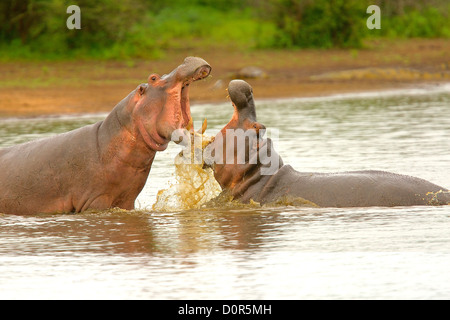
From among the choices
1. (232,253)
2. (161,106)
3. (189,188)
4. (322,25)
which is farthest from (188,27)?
(232,253)

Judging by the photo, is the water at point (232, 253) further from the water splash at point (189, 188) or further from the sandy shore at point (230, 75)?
the sandy shore at point (230, 75)

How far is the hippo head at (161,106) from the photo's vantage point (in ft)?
23.6

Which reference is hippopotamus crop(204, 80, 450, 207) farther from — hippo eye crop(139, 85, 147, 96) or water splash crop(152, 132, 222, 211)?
hippo eye crop(139, 85, 147, 96)

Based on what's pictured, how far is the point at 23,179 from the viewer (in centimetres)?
743

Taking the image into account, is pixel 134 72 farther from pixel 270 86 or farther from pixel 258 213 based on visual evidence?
pixel 258 213

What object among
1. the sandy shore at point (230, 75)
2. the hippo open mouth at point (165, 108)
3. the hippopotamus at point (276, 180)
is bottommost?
the sandy shore at point (230, 75)

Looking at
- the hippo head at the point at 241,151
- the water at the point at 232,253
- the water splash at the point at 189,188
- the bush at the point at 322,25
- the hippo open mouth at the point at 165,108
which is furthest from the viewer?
the bush at the point at 322,25

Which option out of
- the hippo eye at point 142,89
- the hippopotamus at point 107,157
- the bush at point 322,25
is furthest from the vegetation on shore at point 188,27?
the hippo eye at point 142,89

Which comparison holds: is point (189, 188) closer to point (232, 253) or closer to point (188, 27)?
point (232, 253)

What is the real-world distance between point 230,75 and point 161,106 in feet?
42.5

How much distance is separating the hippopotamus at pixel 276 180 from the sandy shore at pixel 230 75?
9.71 meters

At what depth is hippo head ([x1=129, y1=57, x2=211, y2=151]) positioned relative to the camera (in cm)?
721

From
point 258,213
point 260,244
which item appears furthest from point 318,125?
point 260,244
